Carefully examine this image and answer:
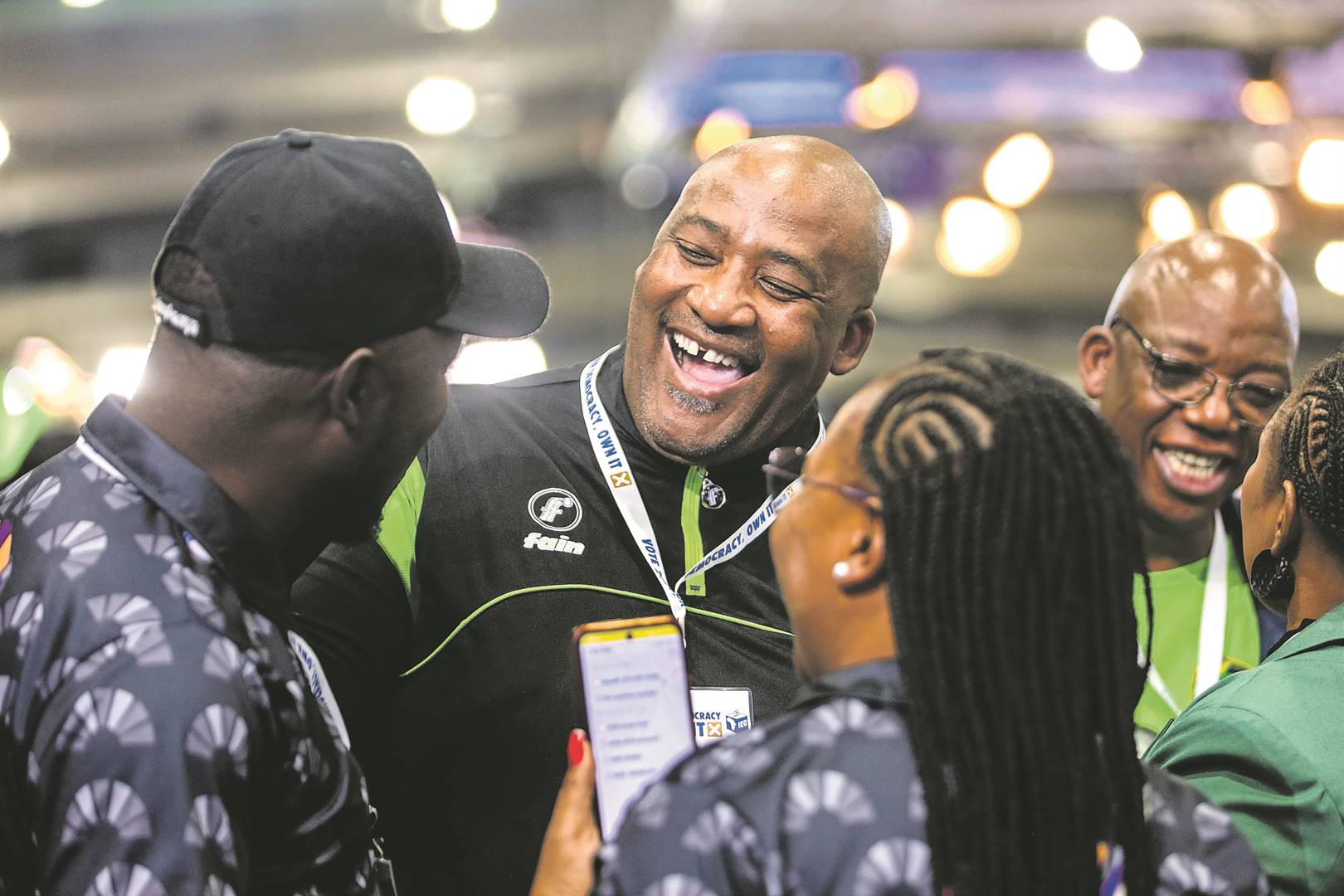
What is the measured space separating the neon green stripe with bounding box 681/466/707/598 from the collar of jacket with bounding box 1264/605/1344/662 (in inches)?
41.9

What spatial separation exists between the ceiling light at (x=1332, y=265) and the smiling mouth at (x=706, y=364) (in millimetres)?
12609

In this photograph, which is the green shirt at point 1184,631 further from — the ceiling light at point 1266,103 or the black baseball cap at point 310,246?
the ceiling light at point 1266,103

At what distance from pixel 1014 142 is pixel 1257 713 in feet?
33.7

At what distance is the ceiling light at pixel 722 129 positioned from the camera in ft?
40.8

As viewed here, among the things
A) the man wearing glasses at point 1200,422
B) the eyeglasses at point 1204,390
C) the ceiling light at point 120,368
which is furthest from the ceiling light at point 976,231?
the eyeglasses at point 1204,390

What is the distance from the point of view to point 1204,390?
11.5ft

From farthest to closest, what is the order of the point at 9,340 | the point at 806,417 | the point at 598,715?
the point at 9,340 < the point at 806,417 < the point at 598,715

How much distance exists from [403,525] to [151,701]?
111 cm

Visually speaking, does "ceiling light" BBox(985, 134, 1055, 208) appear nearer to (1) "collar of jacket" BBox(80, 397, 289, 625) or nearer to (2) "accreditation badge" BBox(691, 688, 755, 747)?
(2) "accreditation badge" BBox(691, 688, 755, 747)

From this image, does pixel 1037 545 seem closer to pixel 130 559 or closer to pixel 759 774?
pixel 759 774

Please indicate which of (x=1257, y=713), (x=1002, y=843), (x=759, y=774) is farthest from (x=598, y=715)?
(x=1257, y=713)

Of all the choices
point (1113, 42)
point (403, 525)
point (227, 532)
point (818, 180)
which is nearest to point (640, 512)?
point (403, 525)

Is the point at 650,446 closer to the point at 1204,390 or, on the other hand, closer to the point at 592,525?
the point at 592,525

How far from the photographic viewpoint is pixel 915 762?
65.0 inches
